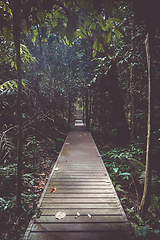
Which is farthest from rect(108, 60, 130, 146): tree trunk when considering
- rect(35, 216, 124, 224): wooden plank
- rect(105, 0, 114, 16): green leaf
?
rect(105, 0, 114, 16): green leaf

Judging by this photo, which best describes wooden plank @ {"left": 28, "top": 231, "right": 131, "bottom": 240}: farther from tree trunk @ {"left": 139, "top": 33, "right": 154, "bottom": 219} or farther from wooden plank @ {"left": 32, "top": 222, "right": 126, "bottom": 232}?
tree trunk @ {"left": 139, "top": 33, "right": 154, "bottom": 219}

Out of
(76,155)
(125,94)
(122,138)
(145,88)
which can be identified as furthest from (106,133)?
(145,88)

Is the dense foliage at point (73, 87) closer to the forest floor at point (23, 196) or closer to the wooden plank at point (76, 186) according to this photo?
the forest floor at point (23, 196)

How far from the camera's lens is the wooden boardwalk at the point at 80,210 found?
176cm

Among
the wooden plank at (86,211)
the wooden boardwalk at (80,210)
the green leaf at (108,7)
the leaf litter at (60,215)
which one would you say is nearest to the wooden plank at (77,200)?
the wooden boardwalk at (80,210)

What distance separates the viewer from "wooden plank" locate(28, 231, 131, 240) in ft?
5.55

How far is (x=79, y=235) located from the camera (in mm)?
1729

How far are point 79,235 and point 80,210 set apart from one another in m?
0.42

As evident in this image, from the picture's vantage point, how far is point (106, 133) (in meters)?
8.23

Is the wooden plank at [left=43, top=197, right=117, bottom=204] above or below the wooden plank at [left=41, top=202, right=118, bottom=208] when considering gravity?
below

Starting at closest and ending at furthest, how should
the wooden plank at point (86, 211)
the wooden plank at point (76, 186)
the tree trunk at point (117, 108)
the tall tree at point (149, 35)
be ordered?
the tall tree at point (149, 35) → the wooden plank at point (86, 211) → the wooden plank at point (76, 186) → the tree trunk at point (117, 108)

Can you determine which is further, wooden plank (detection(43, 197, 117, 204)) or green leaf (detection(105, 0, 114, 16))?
wooden plank (detection(43, 197, 117, 204))

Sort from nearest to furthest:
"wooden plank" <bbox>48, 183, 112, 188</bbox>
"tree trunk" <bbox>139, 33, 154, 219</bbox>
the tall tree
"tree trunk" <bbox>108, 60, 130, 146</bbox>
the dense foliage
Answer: the dense foliage → the tall tree → "tree trunk" <bbox>139, 33, 154, 219</bbox> → "wooden plank" <bbox>48, 183, 112, 188</bbox> → "tree trunk" <bbox>108, 60, 130, 146</bbox>

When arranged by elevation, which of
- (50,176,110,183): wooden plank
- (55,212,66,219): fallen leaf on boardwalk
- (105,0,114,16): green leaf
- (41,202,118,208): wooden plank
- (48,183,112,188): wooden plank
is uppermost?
(105,0,114,16): green leaf
